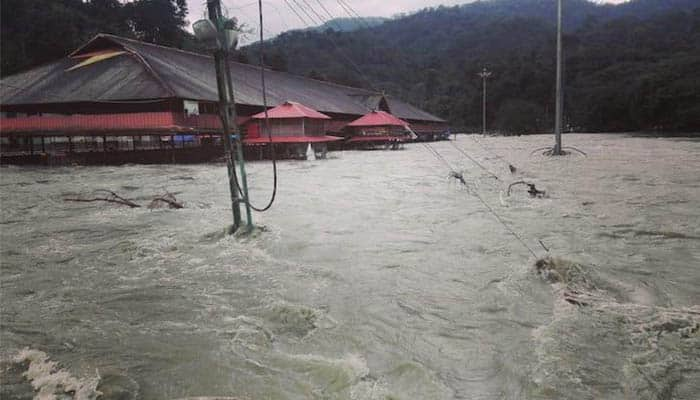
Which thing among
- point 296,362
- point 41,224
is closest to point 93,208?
point 41,224

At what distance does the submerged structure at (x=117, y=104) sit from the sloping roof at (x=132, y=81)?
58 millimetres

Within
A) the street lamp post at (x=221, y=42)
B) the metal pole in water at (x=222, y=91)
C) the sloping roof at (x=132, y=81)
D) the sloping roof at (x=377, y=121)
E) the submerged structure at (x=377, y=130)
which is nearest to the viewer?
the street lamp post at (x=221, y=42)

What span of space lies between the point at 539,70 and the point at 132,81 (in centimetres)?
6554

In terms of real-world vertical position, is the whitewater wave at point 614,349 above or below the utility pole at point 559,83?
below

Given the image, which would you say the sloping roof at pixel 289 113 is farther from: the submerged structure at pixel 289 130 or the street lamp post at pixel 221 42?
the street lamp post at pixel 221 42

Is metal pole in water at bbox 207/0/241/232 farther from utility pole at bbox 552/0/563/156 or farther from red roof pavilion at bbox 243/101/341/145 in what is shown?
red roof pavilion at bbox 243/101/341/145

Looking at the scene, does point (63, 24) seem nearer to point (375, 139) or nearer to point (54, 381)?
point (375, 139)

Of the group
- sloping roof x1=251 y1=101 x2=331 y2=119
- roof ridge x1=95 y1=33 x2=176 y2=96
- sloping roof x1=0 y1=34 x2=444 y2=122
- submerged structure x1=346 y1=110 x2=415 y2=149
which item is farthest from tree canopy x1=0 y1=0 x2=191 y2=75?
submerged structure x1=346 y1=110 x2=415 y2=149

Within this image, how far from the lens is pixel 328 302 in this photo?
190 inches

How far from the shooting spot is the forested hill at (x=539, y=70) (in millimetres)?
42875

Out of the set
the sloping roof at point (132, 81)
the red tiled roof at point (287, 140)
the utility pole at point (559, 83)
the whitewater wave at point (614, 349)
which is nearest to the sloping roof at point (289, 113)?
the red tiled roof at point (287, 140)

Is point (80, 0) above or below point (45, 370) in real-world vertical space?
above

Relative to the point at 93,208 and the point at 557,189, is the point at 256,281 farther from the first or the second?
the point at 557,189

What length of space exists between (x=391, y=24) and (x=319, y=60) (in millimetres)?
81387
